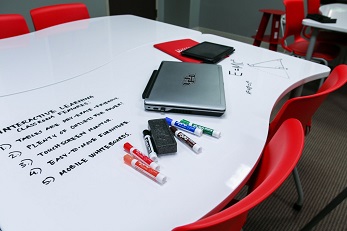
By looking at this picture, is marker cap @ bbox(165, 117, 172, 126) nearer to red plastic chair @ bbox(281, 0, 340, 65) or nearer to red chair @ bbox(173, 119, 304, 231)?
red chair @ bbox(173, 119, 304, 231)

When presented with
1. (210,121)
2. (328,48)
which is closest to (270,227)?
(210,121)

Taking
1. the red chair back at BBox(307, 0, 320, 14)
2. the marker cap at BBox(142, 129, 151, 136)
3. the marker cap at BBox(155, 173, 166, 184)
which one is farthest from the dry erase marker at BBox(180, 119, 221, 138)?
the red chair back at BBox(307, 0, 320, 14)

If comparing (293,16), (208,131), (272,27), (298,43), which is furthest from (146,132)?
(272,27)

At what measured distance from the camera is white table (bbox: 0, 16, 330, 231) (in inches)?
21.2

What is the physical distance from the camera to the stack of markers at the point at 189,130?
71cm

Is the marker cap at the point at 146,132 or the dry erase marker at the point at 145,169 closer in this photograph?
the dry erase marker at the point at 145,169

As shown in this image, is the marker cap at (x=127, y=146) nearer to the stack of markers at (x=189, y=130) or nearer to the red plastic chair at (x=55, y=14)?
the stack of markers at (x=189, y=130)

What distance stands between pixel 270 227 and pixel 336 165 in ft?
2.52

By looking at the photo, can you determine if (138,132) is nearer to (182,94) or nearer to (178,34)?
(182,94)

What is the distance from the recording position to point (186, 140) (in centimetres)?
72

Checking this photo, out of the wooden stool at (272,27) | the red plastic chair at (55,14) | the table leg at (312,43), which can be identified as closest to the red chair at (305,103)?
the table leg at (312,43)

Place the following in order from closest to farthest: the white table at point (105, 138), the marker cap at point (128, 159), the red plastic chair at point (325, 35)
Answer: the white table at point (105, 138), the marker cap at point (128, 159), the red plastic chair at point (325, 35)

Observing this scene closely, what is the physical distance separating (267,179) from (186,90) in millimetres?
487

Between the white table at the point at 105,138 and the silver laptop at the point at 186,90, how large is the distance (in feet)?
0.10
